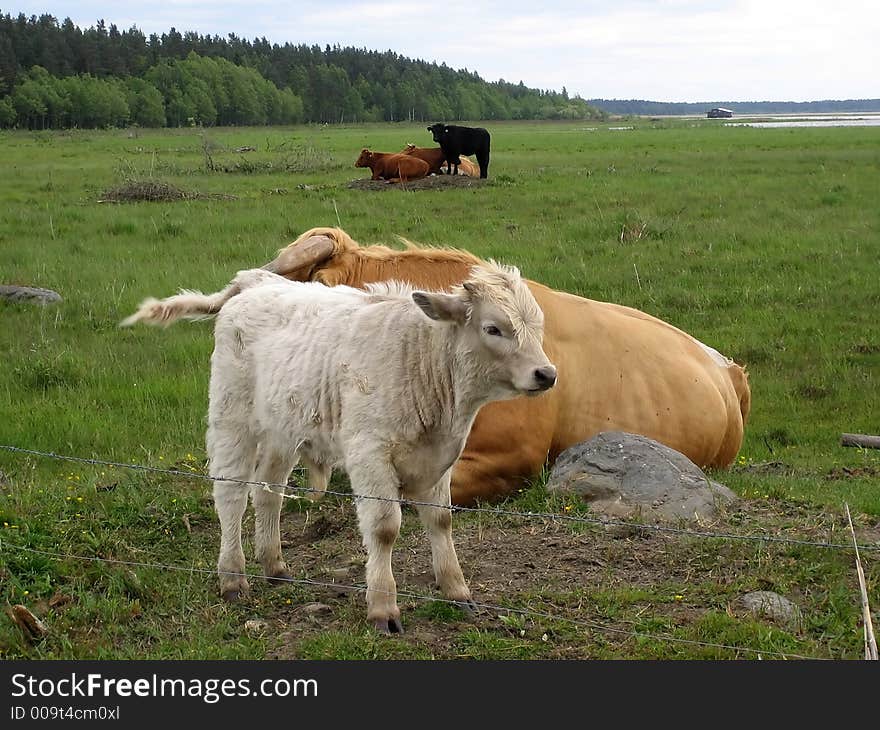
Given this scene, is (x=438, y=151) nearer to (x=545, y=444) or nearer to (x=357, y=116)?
(x=545, y=444)

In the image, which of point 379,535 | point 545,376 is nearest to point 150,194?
point 379,535

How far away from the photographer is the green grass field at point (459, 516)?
213 inches

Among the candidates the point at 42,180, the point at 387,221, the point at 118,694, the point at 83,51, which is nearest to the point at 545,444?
the point at 118,694

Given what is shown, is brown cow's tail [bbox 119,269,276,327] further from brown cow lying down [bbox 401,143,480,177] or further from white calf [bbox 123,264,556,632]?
brown cow lying down [bbox 401,143,480,177]

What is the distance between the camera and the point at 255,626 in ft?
17.8

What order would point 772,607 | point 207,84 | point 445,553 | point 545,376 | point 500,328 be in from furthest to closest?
1. point 207,84
2. point 445,553
3. point 772,607
4. point 500,328
5. point 545,376

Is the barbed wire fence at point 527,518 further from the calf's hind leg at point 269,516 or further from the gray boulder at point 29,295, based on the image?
the gray boulder at point 29,295

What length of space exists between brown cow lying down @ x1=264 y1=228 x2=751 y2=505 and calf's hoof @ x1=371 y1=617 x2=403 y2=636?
2371mm

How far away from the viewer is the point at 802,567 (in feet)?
19.1

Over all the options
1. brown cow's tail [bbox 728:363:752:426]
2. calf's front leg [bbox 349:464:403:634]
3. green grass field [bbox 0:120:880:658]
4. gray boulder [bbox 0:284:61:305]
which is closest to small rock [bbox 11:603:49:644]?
green grass field [bbox 0:120:880:658]

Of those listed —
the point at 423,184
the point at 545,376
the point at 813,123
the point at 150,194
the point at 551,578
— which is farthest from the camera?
the point at 813,123

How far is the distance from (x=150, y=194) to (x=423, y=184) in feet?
24.4

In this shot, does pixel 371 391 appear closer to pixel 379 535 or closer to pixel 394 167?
pixel 379 535

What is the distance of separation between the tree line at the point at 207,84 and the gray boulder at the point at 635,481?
299 feet
